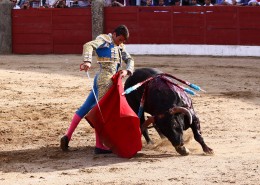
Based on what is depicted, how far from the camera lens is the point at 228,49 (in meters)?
15.8

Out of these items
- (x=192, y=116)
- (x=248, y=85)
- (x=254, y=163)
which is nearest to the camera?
(x=254, y=163)

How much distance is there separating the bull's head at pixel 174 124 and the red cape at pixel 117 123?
0.61ft

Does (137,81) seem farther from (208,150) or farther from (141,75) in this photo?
(208,150)

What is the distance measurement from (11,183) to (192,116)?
1661mm

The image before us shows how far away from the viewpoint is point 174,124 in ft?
21.4

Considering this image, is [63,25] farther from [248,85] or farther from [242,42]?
[248,85]

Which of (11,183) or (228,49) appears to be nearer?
(11,183)

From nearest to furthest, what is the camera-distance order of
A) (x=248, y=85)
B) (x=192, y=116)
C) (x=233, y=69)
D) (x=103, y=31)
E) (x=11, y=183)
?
(x=11, y=183), (x=192, y=116), (x=248, y=85), (x=233, y=69), (x=103, y=31)

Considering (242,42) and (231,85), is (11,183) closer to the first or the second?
(231,85)

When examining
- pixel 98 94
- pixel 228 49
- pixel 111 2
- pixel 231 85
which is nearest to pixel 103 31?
pixel 111 2

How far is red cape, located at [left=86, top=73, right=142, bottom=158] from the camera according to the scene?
655cm

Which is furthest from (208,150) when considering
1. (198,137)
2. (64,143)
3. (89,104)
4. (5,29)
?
(5,29)

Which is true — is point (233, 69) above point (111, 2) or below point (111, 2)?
below

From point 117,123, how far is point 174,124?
0.47 m
